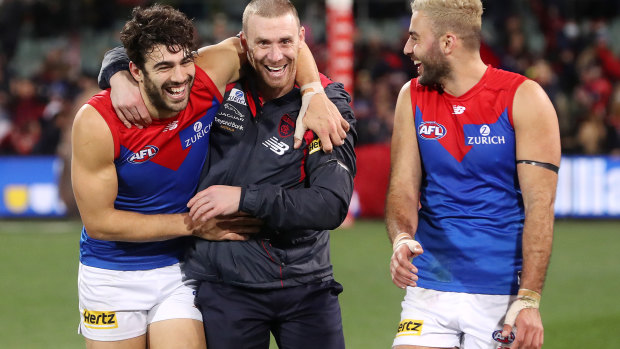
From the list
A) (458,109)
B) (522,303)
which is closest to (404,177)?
(458,109)

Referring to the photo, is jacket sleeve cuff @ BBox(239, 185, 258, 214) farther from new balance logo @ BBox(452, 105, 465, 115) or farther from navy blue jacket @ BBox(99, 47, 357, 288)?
new balance logo @ BBox(452, 105, 465, 115)

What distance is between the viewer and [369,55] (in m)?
18.8

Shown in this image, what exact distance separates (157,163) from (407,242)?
1.38 meters

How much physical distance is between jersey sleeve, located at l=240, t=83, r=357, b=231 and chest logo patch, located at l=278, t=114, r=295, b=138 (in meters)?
0.15

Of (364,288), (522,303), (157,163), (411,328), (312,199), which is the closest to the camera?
(522,303)

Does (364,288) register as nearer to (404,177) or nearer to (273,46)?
(404,177)

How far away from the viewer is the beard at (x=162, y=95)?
446 cm

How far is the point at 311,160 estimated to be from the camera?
452 cm

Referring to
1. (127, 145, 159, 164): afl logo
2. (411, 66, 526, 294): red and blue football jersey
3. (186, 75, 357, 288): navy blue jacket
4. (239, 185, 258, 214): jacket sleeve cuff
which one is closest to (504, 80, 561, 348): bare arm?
(411, 66, 526, 294): red and blue football jersey

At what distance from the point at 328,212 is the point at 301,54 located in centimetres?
103

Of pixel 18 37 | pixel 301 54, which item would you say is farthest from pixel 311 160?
pixel 18 37

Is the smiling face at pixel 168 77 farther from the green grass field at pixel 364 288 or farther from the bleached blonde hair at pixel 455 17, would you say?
the green grass field at pixel 364 288

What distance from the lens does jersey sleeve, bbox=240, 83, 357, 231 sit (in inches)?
167

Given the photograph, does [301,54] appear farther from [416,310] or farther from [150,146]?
[416,310]
